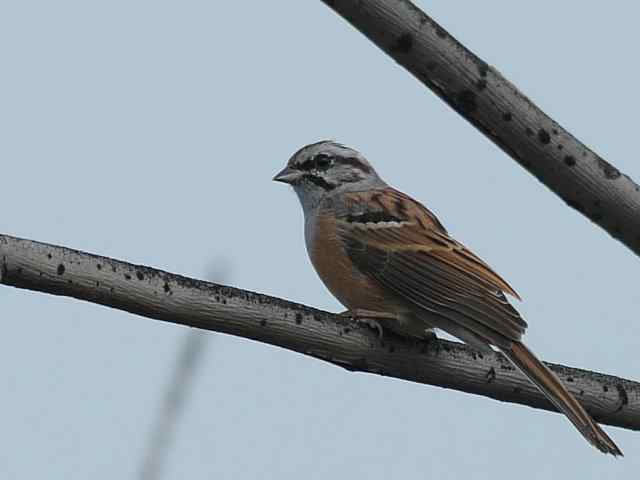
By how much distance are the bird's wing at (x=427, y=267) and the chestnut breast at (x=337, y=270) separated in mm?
49

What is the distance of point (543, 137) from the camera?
11.7 feet

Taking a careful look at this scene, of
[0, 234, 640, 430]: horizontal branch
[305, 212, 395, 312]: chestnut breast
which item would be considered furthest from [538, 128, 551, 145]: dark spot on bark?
[305, 212, 395, 312]: chestnut breast

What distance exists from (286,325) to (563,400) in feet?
4.48

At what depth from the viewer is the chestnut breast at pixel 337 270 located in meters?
6.20

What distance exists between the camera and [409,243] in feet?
21.8

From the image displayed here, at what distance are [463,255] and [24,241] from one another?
332 centimetres

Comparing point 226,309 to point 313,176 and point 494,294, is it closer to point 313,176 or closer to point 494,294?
point 494,294

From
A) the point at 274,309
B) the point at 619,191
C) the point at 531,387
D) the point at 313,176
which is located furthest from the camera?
the point at 313,176

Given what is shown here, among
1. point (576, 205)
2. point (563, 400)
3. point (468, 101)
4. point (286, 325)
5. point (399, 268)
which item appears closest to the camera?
point (468, 101)

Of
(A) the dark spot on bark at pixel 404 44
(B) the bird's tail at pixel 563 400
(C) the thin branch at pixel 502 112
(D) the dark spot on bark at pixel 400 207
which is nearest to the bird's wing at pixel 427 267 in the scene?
(D) the dark spot on bark at pixel 400 207

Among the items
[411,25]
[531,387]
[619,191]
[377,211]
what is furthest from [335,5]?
[377,211]

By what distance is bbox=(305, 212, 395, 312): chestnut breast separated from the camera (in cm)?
620

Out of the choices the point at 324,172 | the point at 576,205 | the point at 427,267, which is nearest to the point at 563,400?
the point at 576,205

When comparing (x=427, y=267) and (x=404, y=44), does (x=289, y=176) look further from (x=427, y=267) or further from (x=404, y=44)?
(x=404, y=44)
